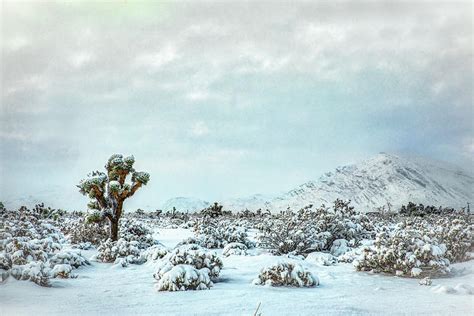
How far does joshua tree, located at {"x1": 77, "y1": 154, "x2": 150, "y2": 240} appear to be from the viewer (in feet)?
50.4

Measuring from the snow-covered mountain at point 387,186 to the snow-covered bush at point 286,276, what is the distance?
4547cm

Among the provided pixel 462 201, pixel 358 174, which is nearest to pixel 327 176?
pixel 358 174

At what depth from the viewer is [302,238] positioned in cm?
1389

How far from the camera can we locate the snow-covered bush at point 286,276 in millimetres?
8688

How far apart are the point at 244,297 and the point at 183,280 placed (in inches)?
51.8

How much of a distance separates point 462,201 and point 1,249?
Result: 58959 millimetres

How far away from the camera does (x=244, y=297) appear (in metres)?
7.62

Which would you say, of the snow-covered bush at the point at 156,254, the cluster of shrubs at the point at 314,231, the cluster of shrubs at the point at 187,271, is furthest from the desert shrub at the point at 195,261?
the cluster of shrubs at the point at 314,231

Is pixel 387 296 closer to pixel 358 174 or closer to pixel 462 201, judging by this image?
pixel 462 201

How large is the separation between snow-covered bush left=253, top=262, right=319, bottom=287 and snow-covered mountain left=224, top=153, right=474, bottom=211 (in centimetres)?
4547

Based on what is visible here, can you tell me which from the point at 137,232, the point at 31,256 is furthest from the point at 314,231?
the point at 31,256

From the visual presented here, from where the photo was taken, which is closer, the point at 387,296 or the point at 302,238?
the point at 387,296

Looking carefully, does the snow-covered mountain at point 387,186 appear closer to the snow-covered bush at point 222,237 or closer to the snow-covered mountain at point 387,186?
the snow-covered mountain at point 387,186

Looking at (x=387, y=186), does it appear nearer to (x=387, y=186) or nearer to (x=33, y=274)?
(x=387, y=186)
